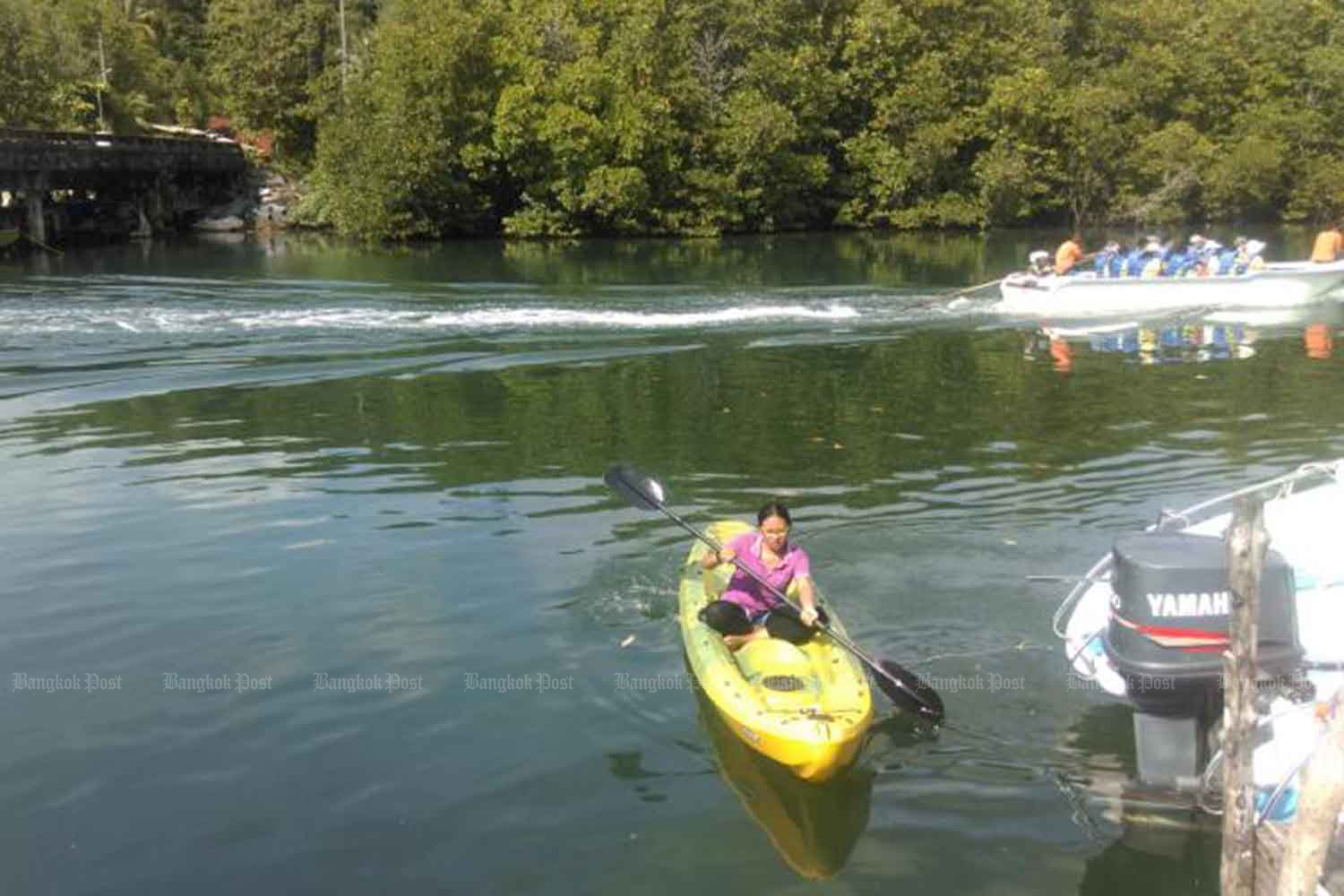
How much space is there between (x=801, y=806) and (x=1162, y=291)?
71.9 feet

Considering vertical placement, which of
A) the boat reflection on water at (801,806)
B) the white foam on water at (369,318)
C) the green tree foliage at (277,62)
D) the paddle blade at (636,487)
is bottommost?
the boat reflection on water at (801,806)

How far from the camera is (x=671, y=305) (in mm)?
26984

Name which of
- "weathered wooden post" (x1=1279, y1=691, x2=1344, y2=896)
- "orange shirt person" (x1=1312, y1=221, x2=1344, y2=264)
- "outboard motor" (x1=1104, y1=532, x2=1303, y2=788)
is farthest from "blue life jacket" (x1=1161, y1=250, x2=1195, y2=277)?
"weathered wooden post" (x1=1279, y1=691, x2=1344, y2=896)

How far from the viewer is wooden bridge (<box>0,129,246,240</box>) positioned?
43188 mm

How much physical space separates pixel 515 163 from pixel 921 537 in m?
43.5

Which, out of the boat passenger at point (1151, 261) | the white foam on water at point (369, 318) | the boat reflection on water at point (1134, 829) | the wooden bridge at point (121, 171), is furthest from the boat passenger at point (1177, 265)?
the wooden bridge at point (121, 171)
